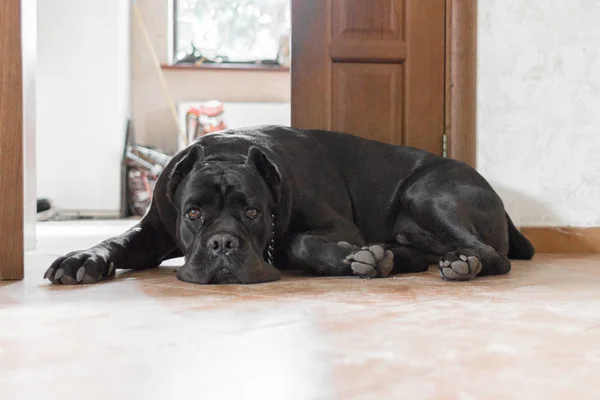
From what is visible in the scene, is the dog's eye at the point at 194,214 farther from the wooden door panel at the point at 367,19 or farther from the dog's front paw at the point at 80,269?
the wooden door panel at the point at 367,19

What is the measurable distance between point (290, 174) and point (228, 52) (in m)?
5.71

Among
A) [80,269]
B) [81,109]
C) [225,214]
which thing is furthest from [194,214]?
[81,109]

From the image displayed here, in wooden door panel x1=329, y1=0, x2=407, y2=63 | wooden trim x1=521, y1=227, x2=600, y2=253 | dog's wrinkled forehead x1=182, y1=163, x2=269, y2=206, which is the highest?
wooden door panel x1=329, y1=0, x2=407, y2=63

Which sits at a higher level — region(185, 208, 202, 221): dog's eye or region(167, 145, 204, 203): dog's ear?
region(167, 145, 204, 203): dog's ear

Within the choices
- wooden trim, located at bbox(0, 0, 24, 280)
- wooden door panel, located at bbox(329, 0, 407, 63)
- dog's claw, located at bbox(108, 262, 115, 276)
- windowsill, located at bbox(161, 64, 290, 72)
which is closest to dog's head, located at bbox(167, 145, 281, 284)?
dog's claw, located at bbox(108, 262, 115, 276)

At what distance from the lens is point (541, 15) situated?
9.83 feet

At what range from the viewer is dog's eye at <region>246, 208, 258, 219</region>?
2.12 meters

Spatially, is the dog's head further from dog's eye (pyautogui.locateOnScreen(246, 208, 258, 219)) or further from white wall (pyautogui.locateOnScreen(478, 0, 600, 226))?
white wall (pyautogui.locateOnScreen(478, 0, 600, 226))

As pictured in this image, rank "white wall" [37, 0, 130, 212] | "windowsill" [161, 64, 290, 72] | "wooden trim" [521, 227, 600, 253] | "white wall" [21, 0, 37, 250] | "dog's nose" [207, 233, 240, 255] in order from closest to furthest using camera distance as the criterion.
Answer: "dog's nose" [207, 233, 240, 255] → "white wall" [21, 0, 37, 250] → "wooden trim" [521, 227, 600, 253] → "white wall" [37, 0, 130, 212] → "windowsill" [161, 64, 290, 72]

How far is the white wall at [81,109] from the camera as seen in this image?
690cm

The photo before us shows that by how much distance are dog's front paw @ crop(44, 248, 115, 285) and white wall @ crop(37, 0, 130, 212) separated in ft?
16.5

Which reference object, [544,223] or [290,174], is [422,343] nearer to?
[290,174]

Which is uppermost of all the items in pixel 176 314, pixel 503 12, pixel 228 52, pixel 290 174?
pixel 228 52

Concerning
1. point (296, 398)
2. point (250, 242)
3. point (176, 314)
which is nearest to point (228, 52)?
point (250, 242)
